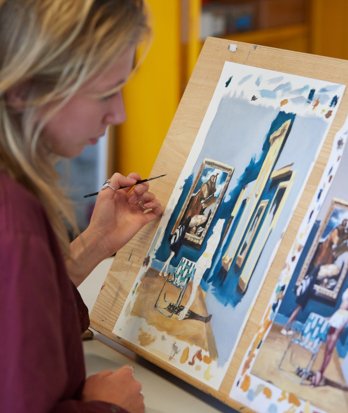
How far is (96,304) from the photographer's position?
59.6 inches

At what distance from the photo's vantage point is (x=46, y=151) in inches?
40.6

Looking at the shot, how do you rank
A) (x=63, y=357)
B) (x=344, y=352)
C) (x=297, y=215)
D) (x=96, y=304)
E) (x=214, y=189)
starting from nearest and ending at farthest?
1. (x=63, y=357)
2. (x=344, y=352)
3. (x=297, y=215)
4. (x=214, y=189)
5. (x=96, y=304)

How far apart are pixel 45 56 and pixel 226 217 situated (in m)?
0.49

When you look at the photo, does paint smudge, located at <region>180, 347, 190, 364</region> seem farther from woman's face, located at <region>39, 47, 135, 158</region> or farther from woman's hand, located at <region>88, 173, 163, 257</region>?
woman's face, located at <region>39, 47, 135, 158</region>

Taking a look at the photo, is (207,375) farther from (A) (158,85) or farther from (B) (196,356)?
(A) (158,85)

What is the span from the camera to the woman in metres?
0.90

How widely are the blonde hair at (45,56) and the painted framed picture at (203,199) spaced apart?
40 cm

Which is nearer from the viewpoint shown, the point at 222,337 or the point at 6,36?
the point at 6,36

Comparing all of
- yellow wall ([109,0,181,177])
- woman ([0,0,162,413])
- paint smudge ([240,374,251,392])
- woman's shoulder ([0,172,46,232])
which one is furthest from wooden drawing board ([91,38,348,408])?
yellow wall ([109,0,181,177])

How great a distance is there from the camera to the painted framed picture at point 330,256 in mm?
1125

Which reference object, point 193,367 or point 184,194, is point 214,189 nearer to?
point 184,194

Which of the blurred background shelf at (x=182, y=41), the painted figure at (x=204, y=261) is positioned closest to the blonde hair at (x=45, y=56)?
the painted figure at (x=204, y=261)

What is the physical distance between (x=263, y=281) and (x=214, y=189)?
0.74 feet

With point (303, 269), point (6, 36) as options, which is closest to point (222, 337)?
point (303, 269)
